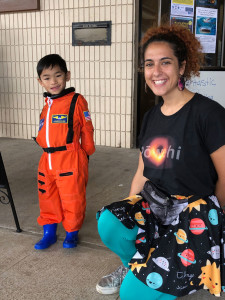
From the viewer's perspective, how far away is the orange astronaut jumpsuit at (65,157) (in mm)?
2459

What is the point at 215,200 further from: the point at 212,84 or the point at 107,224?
the point at 212,84

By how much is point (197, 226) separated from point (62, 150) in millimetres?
1210

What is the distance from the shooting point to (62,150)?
8.06ft

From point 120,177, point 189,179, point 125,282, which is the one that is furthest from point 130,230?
point 120,177

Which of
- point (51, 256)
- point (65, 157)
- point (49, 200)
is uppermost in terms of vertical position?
point (65, 157)

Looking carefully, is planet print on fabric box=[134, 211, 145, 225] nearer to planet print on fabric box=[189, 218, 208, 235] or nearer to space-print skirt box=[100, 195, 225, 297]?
space-print skirt box=[100, 195, 225, 297]

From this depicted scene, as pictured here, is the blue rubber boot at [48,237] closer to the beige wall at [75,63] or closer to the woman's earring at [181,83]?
the woman's earring at [181,83]

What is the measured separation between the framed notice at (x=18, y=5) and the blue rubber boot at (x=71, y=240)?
444cm

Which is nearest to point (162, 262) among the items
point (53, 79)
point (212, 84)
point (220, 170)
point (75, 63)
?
point (220, 170)

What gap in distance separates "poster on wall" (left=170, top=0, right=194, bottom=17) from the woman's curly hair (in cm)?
360

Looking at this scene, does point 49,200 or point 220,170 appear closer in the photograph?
point 220,170

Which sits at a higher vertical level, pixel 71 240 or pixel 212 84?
pixel 212 84

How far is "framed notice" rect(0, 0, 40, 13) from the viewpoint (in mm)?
5734

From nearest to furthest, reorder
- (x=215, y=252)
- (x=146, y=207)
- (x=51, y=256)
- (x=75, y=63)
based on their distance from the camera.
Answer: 1. (x=215, y=252)
2. (x=146, y=207)
3. (x=51, y=256)
4. (x=75, y=63)
